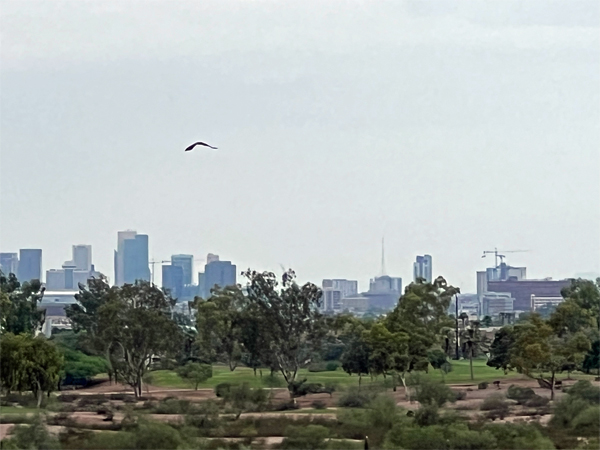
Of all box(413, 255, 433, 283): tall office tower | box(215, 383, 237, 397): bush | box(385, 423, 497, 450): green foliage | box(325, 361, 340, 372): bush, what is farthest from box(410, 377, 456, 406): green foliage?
box(413, 255, 433, 283): tall office tower

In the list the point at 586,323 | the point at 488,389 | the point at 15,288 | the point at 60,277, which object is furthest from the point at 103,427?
the point at 60,277

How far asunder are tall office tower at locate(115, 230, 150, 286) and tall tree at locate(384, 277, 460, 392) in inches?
1940

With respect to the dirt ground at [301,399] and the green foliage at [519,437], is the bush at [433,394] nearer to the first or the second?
the dirt ground at [301,399]

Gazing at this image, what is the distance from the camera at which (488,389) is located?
36.0 m

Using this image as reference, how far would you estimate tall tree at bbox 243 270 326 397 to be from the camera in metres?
35.6

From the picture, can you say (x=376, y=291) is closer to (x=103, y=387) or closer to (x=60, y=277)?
(x=60, y=277)

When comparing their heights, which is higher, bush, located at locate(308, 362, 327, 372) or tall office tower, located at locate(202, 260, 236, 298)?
tall office tower, located at locate(202, 260, 236, 298)

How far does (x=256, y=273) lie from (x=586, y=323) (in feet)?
36.4

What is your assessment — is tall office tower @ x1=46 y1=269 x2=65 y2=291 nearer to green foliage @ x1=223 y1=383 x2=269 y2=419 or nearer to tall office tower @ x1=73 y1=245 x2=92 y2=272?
tall office tower @ x1=73 y1=245 x2=92 y2=272

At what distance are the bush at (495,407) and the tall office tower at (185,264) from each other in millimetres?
66828

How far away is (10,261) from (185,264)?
17376 millimetres

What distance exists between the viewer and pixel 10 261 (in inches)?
3317

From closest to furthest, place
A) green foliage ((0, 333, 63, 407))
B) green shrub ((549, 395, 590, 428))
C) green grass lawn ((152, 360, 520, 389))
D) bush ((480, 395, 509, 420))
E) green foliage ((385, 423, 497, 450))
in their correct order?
1. green foliage ((385, 423, 497, 450))
2. green shrub ((549, 395, 590, 428))
3. bush ((480, 395, 509, 420))
4. green foliage ((0, 333, 63, 407))
5. green grass lawn ((152, 360, 520, 389))

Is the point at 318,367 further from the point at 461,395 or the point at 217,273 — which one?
the point at 217,273
